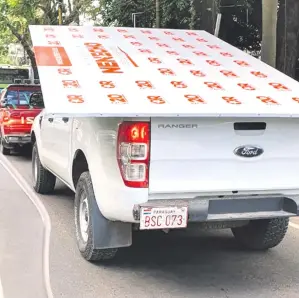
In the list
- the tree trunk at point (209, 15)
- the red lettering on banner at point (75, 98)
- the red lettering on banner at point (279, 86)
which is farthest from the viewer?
the tree trunk at point (209, 15)

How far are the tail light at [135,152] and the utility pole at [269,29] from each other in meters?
6.92

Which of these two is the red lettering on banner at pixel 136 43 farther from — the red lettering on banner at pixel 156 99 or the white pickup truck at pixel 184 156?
the red lettering on banner at pixel 156 99

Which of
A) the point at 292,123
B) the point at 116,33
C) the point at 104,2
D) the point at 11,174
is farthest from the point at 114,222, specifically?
the point at 104,2

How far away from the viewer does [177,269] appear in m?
5.05

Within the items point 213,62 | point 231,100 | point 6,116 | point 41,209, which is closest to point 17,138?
point 6,116

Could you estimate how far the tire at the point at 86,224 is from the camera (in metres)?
4.86

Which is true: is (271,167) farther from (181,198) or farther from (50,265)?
(50,265)

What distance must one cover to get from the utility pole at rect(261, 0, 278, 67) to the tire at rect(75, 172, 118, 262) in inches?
254

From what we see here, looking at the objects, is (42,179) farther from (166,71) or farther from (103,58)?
(166,71)

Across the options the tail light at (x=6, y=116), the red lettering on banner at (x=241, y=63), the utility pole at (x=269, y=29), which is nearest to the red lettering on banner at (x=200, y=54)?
the red lettering on banner at (x=241, y=63)

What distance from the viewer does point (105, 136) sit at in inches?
178

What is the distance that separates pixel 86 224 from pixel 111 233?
0.56m

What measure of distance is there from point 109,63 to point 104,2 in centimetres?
1832

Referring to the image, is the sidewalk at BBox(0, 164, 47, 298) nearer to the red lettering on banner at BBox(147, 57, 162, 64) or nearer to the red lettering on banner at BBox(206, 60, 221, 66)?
the red lettering on banner at BBox(147, 57, 162, 64)
